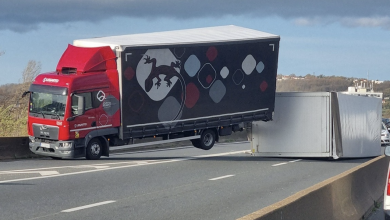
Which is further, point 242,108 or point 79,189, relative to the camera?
point 242,108

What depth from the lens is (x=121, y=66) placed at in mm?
18094

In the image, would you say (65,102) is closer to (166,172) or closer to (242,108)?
(166,172)

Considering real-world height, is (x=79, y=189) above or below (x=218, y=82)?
below

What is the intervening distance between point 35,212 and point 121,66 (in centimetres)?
914

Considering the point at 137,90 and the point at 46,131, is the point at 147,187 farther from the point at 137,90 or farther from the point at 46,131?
the point at 46,131

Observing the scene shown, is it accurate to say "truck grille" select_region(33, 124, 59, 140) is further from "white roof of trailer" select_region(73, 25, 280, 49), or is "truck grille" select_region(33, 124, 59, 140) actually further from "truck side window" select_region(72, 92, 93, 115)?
"white roof of trailer" select_region(73, 25, 280, 49)

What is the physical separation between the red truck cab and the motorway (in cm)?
68

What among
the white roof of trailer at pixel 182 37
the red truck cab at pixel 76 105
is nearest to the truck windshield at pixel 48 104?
the red truck cab at pixel 76 105

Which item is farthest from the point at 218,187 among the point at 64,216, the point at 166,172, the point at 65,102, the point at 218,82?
the point at 218,82

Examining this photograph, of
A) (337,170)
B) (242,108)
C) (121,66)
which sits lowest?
(337,170)

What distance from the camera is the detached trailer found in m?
21.0

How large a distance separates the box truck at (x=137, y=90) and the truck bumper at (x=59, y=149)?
31 mm

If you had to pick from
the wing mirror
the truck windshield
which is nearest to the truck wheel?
the wing mirror

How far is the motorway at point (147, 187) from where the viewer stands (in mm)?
9930
